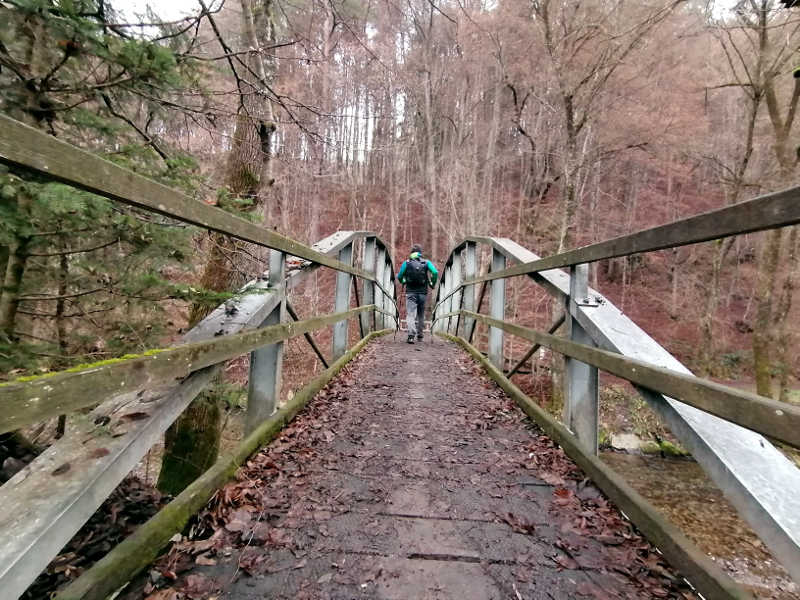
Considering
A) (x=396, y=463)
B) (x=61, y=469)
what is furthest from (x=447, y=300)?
(x=61, y=469)

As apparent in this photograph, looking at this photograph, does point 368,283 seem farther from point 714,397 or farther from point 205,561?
point 714,397

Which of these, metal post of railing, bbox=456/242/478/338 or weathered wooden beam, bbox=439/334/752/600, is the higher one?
metal post of railing, bbox=456/242/478/338

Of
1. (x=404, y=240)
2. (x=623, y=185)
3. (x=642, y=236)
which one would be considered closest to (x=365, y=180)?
(x=404, y=240)

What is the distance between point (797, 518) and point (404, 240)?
23.8 meters

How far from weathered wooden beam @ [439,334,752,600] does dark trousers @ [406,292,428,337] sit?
4.99 m

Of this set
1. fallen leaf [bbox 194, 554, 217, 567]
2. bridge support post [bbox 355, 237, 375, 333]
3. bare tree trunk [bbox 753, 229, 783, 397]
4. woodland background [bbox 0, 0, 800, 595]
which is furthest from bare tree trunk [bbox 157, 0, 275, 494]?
bare tree trunk [bbox 753, 229, 783, 397]

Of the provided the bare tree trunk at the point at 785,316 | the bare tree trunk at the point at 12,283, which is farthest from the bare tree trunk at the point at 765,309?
the bare tree trunk at the point at 12,283

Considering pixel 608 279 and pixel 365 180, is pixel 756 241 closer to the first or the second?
pixel 608 279

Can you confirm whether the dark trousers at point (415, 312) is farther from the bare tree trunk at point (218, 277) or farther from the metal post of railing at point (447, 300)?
the bare tree trunk at point (218, 277)

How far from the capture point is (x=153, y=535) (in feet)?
4.51

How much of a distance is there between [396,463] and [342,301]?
2.45 metres

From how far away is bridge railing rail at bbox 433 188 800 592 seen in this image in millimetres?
1047

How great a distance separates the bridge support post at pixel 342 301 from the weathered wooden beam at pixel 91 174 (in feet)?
9.05

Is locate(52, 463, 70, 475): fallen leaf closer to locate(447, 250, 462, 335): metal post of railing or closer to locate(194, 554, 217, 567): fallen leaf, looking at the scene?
locate(194, 554, 217, 567): fallen leaf
